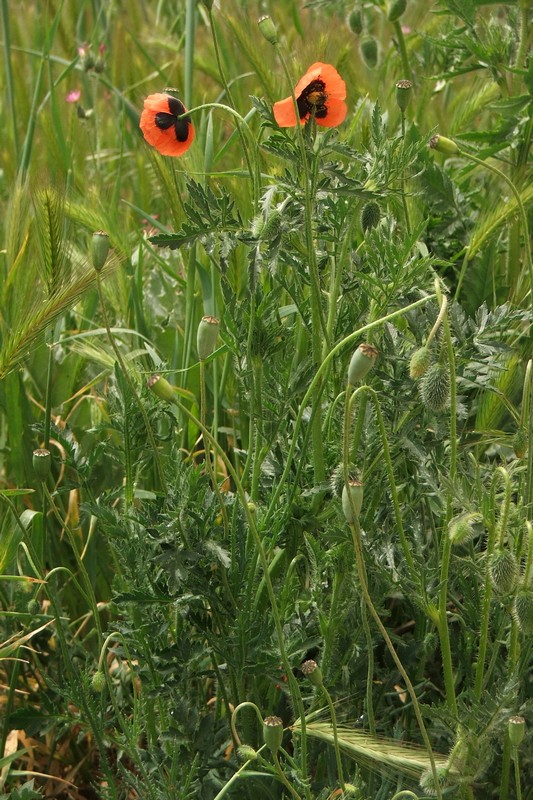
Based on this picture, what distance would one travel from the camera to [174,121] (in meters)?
1.28

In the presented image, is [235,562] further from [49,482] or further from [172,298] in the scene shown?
[172,298]

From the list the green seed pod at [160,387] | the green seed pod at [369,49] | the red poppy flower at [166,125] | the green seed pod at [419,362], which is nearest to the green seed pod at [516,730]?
the green seed pod at [419,362]

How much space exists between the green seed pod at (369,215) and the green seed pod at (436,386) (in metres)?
0.23

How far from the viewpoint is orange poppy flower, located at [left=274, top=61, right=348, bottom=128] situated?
119cm

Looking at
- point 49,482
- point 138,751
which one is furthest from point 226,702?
point 49,482

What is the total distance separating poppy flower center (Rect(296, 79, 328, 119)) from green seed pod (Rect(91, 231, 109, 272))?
0.87 ft

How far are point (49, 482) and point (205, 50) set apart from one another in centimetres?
128

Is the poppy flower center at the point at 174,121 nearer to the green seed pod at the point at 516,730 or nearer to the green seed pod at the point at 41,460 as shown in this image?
the green seed pod at the point at 41,460

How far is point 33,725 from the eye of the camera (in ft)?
4.99

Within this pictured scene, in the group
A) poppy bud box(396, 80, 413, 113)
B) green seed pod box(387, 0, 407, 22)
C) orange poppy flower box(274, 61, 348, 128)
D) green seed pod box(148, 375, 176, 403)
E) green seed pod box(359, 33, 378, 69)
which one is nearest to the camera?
green seed pod box(148, 375, 176, 403)

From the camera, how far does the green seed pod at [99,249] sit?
46.2 inches

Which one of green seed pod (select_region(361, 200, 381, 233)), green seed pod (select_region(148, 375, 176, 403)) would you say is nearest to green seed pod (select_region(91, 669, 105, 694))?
green seed pod (select_region(148, 375, 176, 403))

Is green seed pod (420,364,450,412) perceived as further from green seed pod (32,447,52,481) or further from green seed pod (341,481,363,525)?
green seed pod (32,447,52,481)

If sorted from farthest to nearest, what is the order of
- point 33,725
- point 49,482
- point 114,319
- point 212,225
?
point 114,319 → point 49,482 → point 33,725 → point 212,225
